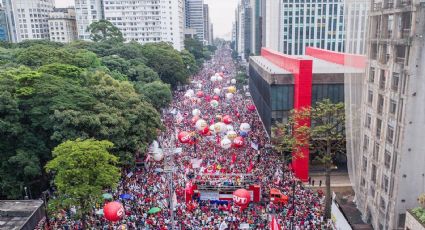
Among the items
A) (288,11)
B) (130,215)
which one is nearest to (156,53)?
(288,11)

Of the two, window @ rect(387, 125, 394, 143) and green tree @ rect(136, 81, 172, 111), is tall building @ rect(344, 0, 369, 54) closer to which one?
window @ rect(387, 125, 394, 143)

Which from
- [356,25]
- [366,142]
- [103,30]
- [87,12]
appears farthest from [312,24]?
[87,12]

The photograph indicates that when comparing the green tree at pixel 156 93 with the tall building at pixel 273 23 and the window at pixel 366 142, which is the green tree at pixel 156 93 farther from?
the tall building at pixel 273 23

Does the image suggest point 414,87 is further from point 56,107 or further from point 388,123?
point 56,107

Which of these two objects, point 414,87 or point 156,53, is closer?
point 414,87

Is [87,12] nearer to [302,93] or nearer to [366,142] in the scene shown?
[302,93]

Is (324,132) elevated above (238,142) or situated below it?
above
